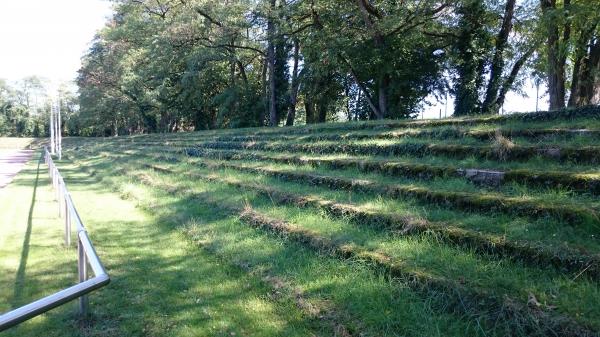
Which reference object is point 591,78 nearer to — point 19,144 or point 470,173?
point 470,173

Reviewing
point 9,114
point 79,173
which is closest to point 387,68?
point 79,173

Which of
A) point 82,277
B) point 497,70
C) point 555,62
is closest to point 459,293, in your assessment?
point 82,277

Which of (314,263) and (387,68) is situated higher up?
(387,68)

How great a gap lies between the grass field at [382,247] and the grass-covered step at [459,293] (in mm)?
11

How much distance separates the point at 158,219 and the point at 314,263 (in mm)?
4361

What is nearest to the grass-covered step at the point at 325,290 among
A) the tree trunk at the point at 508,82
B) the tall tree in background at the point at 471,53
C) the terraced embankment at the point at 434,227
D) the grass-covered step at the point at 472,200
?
the terraced embankment at the point at 434,227

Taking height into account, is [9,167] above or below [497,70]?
below

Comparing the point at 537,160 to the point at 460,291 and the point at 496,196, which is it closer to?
the point at 496,196

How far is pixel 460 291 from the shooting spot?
320 centimetres

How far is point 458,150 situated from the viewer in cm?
650

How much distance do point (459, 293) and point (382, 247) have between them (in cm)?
115

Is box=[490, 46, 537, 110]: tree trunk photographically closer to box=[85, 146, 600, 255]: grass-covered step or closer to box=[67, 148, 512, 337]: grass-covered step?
box=[85, 146, 600, 255]: grass-covered step

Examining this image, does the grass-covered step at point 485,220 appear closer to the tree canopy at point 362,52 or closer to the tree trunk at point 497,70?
the tree canopy at point 362,52

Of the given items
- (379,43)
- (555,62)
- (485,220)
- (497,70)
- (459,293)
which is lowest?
(459,293)
